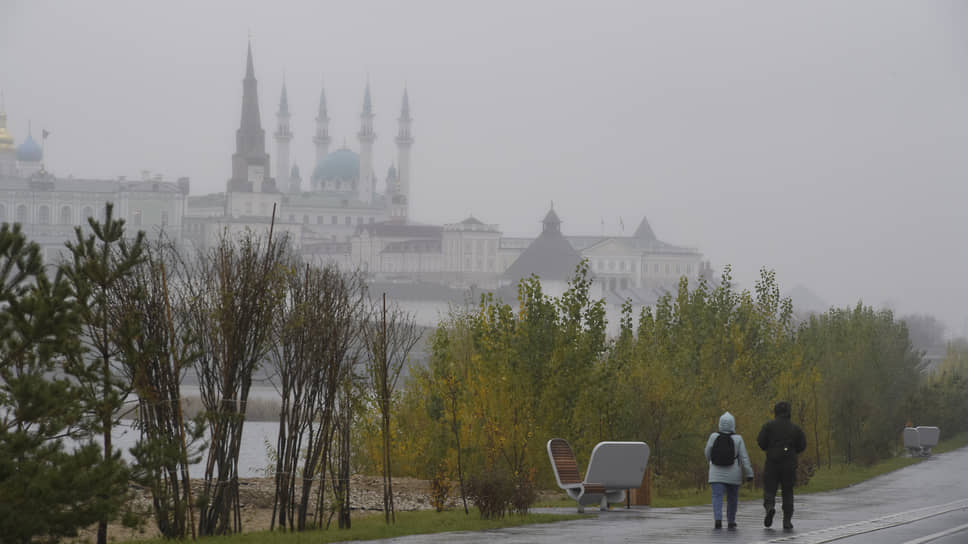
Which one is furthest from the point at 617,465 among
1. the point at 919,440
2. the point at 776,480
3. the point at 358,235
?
the point at 358,235

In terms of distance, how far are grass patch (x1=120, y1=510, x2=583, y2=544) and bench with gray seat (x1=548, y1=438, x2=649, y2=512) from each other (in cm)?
50

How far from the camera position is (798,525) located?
12953 mm

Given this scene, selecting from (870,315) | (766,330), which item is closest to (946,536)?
(766,330)

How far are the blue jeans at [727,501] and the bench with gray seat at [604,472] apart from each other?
1.59 meters

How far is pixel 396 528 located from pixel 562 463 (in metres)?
2.48

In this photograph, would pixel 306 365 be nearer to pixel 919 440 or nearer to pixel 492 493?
pixel 492 493

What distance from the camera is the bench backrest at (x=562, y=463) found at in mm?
14219

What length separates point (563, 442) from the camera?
14727 millimetres

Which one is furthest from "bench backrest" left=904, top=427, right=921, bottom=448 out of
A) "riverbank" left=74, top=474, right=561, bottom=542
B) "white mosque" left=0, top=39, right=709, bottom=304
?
"white mosque" left=0, top=39, right=709, bottom=304

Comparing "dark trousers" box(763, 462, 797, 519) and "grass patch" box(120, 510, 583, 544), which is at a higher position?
"dark trousers" box(763, 462, 797, 519)

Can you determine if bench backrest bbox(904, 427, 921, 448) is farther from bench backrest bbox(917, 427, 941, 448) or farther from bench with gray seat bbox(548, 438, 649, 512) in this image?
bench with gray seat bbox(548, 438, 649, 512)

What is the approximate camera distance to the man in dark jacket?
42.2 feet

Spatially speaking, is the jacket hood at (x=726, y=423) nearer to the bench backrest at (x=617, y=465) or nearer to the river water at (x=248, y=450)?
the bench backrest at (x=617, y=465)

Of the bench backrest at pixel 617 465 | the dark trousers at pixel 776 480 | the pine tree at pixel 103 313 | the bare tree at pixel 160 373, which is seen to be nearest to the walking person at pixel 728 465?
the dark trousers at pixel 776 480
